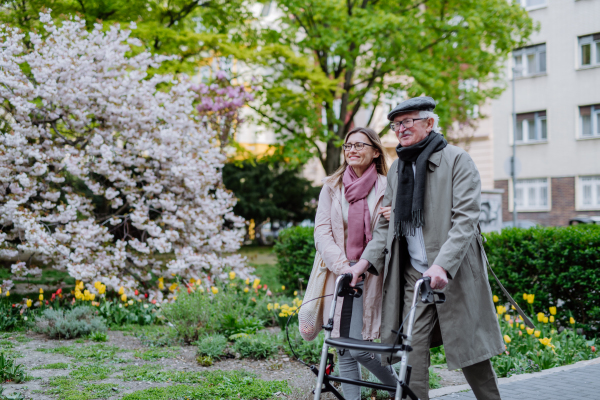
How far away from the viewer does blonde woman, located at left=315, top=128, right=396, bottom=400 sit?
346cm

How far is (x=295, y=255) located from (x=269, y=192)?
479 inches

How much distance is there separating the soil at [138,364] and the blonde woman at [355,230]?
2.87 feet

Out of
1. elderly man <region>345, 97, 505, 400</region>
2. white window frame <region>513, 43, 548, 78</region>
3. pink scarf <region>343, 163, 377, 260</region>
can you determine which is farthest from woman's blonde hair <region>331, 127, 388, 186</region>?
white window frame <region>513, 43, 548, 78</region>

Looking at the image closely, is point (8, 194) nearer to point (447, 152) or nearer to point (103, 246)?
point (103, 246)

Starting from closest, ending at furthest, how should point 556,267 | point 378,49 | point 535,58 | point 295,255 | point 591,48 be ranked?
1. point 556,267
2. point 295,255
3. point 378,49
4. point 591,48
5. point 535,58

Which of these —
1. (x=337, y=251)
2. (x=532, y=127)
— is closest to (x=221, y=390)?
(x=337, y=251)

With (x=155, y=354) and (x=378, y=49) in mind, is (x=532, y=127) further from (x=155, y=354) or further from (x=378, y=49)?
(x=155, y=354)

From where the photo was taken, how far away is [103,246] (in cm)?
783

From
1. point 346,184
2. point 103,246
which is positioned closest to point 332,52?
point 103,246

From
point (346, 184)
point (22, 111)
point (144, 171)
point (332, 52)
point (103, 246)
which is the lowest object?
point (103, 246)

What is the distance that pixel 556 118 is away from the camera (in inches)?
1032

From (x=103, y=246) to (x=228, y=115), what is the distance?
4.83m

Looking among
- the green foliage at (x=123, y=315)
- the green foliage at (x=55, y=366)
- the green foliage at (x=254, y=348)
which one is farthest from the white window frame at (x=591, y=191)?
the green foliage at (x=55, y=366)

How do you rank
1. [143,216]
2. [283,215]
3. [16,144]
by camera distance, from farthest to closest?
[283,215] → [143,216] → [16,144]
